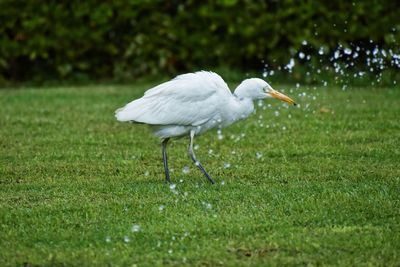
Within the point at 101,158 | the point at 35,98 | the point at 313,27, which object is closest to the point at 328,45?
the point at 313,27

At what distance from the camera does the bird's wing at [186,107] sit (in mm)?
5910

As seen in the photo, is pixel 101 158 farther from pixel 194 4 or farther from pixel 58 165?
pixel 194 4

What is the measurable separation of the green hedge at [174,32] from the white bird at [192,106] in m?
4.93

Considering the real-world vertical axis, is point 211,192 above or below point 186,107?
below

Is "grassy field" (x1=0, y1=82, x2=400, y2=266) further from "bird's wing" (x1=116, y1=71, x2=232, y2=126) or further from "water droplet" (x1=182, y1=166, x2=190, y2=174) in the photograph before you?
"bird's wing" (x1=116, y1=71, x2=232, y2=126)

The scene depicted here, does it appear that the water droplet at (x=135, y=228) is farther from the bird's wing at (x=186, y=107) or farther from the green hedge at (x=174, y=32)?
the green hedge at (x=174, y=32)

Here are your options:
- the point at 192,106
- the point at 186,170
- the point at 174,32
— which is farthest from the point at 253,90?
the point at 174,32

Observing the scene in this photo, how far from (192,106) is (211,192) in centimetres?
70

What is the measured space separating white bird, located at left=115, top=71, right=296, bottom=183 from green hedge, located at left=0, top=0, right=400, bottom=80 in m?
4.93

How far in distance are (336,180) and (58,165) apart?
2.24 m

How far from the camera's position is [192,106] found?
5918 mm

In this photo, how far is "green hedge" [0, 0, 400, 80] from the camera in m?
10.8

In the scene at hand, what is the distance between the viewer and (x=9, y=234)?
472 cm

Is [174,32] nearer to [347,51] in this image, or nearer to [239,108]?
[347,51]
